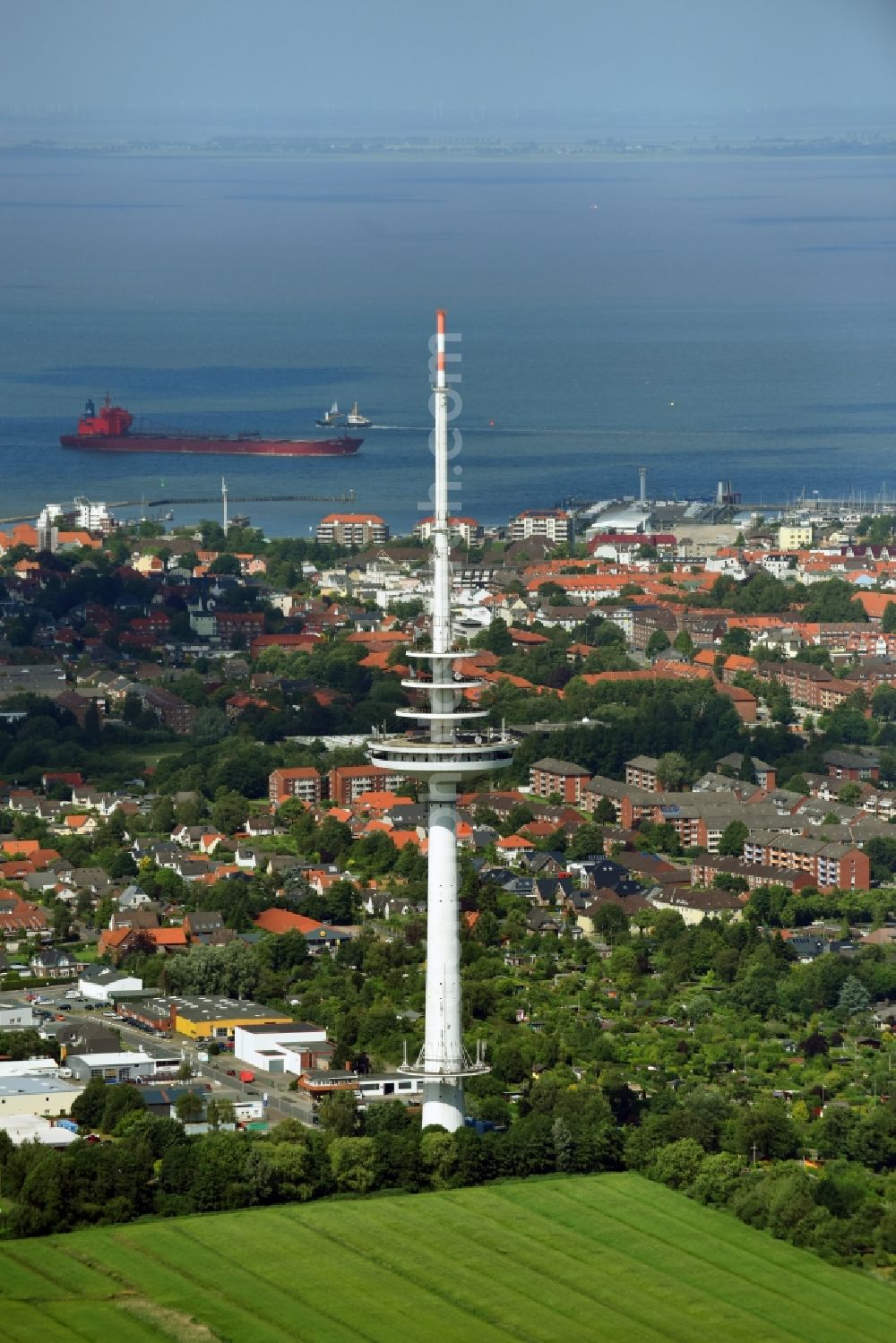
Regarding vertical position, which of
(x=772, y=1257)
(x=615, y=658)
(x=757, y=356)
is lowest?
(x=772, y=1257)

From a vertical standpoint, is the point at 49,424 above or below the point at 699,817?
above

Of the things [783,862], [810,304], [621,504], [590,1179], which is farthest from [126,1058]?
[810,304]

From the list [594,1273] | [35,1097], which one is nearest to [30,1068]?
[35,1097]

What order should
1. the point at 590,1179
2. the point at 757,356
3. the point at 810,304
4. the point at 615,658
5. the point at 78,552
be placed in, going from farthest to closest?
the point at 810,304 < the point at 757,356 < the point at 78,552 < the point at 615,658 < the point at 590,1179

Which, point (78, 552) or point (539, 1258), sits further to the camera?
point (78, 552)

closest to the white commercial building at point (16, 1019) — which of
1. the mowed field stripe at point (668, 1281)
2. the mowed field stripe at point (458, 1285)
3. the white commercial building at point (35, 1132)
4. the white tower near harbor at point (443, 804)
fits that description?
the white commercial building at point (35, 1132)

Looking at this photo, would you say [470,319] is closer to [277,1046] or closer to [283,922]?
[283,922]

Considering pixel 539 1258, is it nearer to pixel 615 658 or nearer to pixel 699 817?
pixel 699 817
